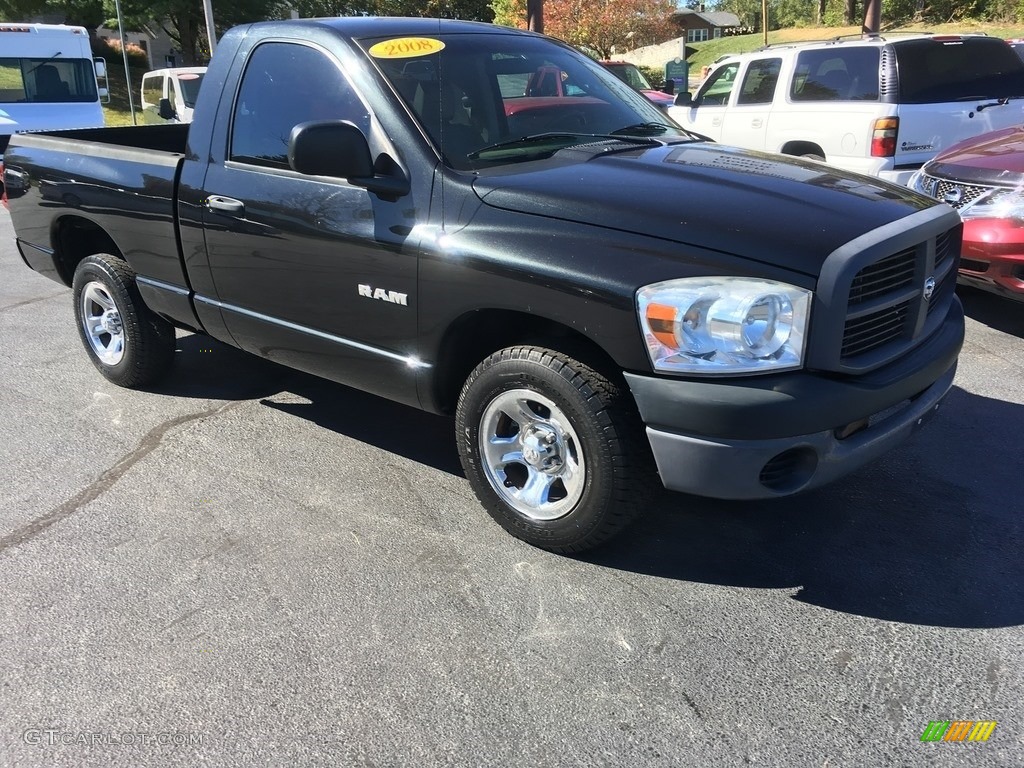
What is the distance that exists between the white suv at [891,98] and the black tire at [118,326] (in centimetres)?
498

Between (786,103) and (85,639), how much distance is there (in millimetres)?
8023

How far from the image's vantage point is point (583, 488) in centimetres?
302

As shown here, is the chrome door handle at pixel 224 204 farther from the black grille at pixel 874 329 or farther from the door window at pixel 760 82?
the door window at pixel 760 82

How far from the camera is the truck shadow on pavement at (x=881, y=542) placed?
294 centimetres

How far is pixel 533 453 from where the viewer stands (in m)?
3.16

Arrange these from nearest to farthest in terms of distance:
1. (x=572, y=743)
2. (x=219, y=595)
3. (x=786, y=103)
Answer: (x=572, y=743) → (x=219, y=595) → (x=786, y=103)

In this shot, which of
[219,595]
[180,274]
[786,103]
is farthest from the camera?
[786,103]

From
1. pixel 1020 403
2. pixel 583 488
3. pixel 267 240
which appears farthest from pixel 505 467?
pixel 1020 403

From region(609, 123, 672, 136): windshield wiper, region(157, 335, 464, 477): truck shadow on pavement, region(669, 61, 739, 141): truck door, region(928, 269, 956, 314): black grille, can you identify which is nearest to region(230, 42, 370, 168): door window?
region(609, 123, 672, 136): windshield wiper

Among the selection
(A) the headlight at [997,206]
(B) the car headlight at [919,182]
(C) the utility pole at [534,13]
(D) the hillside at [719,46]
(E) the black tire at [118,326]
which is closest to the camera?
(E) the black tire at [118,326]

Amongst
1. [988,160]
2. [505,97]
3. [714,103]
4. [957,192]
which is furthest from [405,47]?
[714,103]

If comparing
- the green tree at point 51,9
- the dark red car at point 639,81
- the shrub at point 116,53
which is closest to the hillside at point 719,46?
the shrub at point 116,53

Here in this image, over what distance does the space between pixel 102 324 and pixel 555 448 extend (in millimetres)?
3241

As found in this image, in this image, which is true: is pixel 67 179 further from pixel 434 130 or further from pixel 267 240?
pixel 434 130
